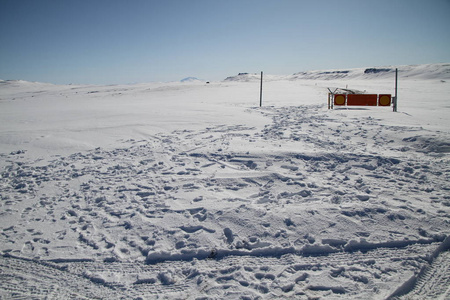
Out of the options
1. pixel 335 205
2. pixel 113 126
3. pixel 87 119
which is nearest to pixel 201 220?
pixel 335 205

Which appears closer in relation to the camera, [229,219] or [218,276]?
[218,276]

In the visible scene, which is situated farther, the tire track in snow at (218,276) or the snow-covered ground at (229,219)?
the snow-covered ground at (229,219)

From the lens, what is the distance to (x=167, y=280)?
9.39 feet

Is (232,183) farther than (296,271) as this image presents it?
Yes

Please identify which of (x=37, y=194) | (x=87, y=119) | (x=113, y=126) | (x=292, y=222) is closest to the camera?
(x=292, y=222)

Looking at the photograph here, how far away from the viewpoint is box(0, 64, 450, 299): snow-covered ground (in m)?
2.81

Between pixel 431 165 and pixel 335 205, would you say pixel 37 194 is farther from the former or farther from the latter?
pixel 431 165

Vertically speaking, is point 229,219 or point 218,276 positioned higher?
point 229,219

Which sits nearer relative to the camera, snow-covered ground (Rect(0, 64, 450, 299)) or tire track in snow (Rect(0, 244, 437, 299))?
tire track in snow (Rect(0, 244, 437, 299))

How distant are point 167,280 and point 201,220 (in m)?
1.14

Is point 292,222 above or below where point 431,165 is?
below

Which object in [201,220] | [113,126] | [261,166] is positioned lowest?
[201,220]

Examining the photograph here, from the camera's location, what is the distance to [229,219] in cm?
388

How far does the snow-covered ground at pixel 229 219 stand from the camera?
281cm
